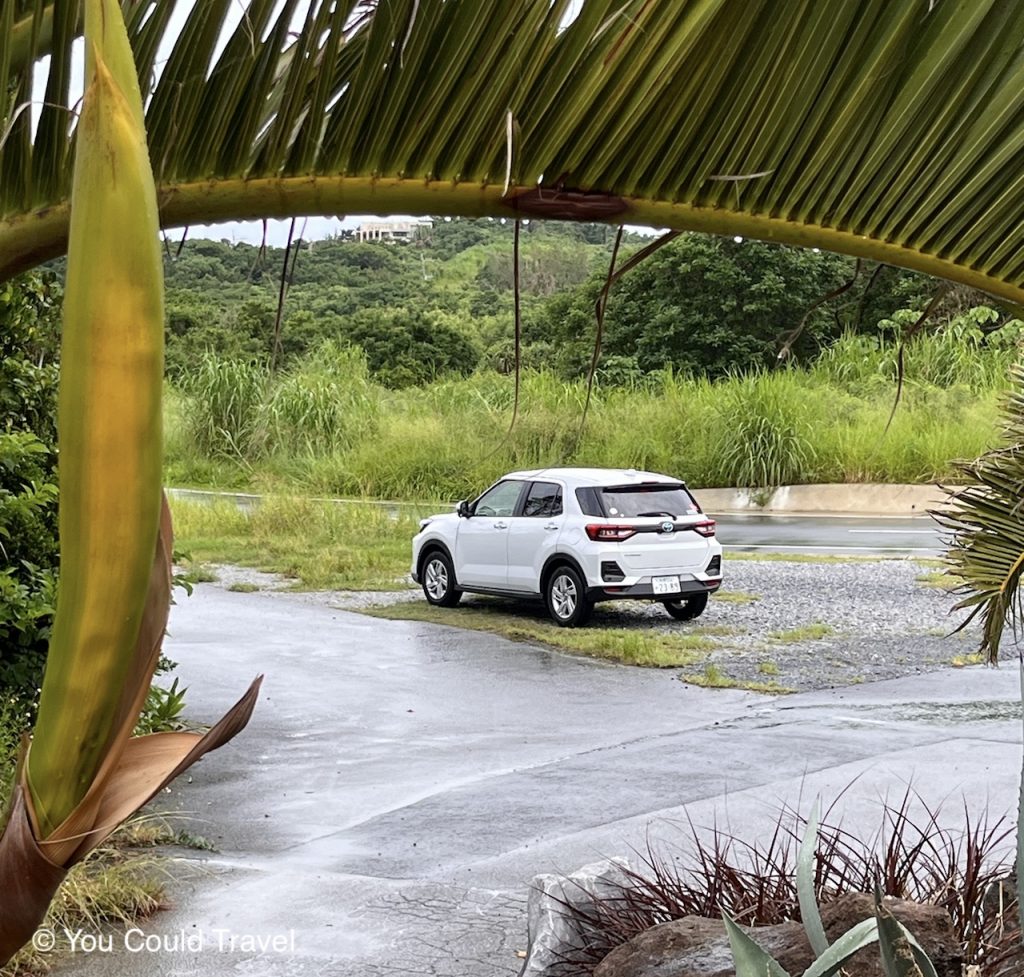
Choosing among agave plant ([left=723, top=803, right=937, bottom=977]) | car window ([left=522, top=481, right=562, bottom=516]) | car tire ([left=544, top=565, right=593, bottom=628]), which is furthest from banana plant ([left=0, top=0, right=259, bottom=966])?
car window ([left=522, top=481, right=562, bottom=516])

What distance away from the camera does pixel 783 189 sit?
4.46 feet

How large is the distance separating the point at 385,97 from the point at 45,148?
341 mm

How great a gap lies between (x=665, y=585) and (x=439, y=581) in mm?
3068

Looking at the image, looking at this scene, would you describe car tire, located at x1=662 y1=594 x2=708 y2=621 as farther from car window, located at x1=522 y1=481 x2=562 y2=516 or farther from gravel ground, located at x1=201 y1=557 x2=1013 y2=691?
car window, located at x1=522 y1=481 x2=562 y2=516

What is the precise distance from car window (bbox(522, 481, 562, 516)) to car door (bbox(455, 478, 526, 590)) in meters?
0.16

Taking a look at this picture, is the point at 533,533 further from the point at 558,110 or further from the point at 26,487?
the point at 558,110

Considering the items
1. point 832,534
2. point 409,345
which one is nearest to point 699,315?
point 409,345

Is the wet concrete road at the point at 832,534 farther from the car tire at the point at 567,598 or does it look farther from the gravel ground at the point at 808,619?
the car tire at the point at 567,598

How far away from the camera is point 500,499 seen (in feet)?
46.5

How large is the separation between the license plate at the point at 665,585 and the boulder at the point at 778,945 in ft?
30.7

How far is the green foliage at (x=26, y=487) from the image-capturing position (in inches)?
217

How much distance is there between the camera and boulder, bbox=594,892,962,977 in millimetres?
3004

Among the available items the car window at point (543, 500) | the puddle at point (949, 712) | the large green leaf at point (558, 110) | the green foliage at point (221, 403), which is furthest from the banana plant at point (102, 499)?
the green foliage at point (221, 403)

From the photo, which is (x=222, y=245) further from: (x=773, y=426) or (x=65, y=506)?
(x=773, y=426)
